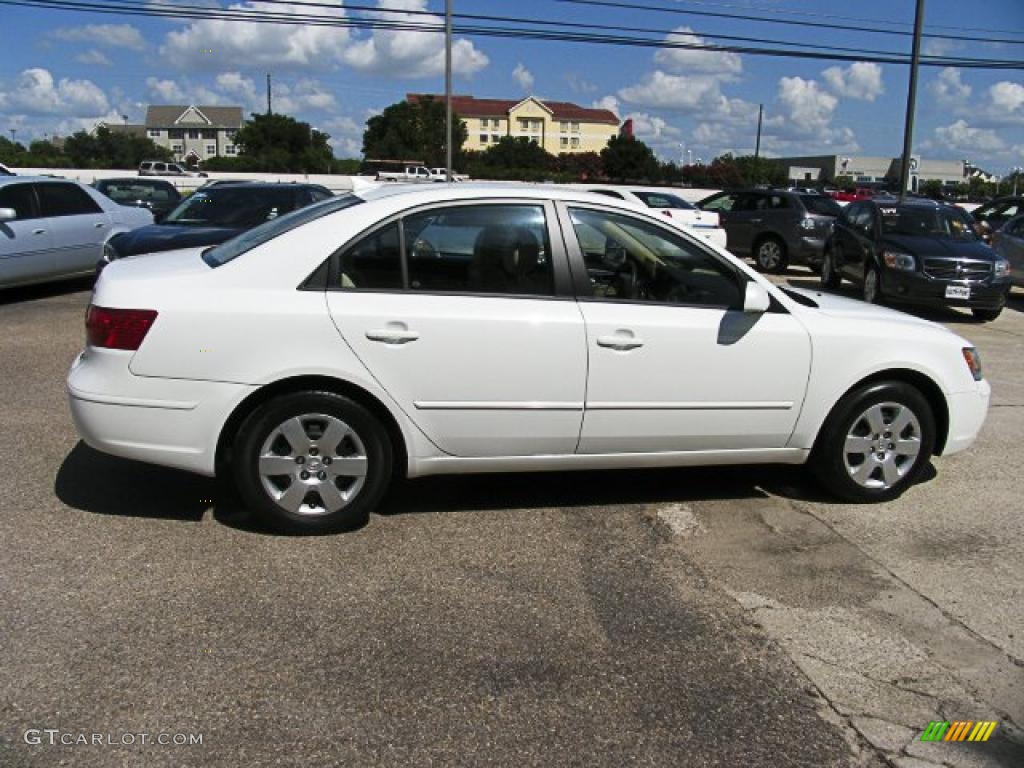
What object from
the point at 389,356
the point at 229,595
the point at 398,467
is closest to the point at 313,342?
the point at 389,356

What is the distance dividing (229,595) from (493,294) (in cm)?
178

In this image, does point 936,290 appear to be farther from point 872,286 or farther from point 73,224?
point 73,224

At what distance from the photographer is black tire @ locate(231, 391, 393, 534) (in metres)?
A: 4.03

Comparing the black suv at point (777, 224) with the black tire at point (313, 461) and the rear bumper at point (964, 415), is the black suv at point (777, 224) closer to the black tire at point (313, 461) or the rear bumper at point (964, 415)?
the rear bumper at point (964, 415)

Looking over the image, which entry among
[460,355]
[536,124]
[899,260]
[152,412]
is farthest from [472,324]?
[536,124]

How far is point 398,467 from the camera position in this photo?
4340 mm

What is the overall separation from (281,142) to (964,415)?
265 ft

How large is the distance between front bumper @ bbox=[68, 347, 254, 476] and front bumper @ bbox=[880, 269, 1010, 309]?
1041 cm

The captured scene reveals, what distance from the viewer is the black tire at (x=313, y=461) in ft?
13.2

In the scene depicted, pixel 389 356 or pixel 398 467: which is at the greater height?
pixel 389 356

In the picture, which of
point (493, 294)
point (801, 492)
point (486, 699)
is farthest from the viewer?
point (801, 492)

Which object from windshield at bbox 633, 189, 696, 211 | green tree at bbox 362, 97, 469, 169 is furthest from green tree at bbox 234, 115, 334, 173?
windshield at bbox 633, 189, 696, 211

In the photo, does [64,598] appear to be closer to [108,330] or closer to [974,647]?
[108,330]
